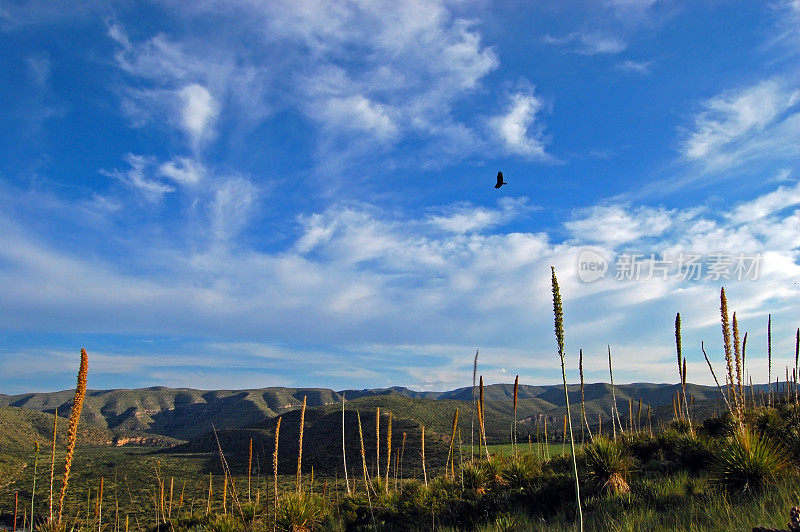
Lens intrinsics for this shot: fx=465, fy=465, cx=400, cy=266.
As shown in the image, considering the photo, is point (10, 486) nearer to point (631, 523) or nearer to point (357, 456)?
point (357, 456)

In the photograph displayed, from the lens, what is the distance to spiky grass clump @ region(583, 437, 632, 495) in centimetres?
1148

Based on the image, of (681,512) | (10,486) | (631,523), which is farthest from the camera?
(10,486)

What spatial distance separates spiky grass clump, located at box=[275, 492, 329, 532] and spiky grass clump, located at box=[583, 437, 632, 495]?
8400 mm

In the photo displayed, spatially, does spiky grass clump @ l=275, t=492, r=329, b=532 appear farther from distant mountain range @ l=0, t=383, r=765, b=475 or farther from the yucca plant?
the yucca plant

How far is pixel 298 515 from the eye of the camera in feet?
46.8

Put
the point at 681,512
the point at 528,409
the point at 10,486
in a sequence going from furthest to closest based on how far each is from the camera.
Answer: the point at 528,409 < the point at 10,486 < the point at 681,512

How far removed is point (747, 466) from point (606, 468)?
12.3ft

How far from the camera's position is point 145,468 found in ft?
200

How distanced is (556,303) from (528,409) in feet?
569

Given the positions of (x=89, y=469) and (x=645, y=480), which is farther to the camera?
(x=89, y=469)

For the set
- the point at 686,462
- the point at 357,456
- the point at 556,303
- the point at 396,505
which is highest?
the point at 556,303

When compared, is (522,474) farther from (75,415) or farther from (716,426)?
(75,415)

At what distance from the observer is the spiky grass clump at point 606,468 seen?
1148 centimetres

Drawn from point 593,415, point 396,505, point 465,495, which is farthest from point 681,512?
point 593,415
